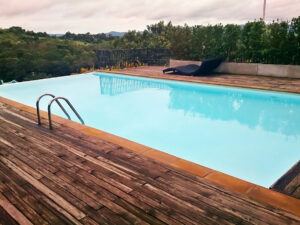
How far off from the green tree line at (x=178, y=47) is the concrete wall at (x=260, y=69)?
1.41ft

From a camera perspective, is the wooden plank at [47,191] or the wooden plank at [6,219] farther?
the wooden plank at [47,191]

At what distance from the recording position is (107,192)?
3.03m

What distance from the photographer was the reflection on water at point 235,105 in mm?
6680

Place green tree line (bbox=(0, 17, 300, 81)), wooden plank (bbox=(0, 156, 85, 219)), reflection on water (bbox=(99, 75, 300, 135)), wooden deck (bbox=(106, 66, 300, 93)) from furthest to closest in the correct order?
green tree line (bbox=(0, 17, 300, 81)) → wooden deck (bbox=(106, 66, 300, 93)) → reflection on water (bbox=(99, 75, 300, 135)) → wooden plank (bbox=(0, 156, 85, 219))

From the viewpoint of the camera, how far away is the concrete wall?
9.57 meters

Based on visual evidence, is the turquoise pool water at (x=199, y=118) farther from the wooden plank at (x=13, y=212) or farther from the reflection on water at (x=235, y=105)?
the wooden plank at (x=13, y=212)

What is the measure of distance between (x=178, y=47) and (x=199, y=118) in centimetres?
676

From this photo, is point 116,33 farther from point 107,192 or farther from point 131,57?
point 107,192

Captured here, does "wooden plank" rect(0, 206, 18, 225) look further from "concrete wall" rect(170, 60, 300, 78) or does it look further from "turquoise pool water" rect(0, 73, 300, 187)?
"concrete wall" rect(170, 60, 300, 78)

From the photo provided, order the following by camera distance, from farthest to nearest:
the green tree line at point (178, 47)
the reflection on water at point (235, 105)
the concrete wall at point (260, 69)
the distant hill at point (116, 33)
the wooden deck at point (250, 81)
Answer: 1. the distant hill at point (116, 33)
2. the green tree line at point (178, 47)
3. the concrete wall at point (260, 69)
4. the wooden deck at point (250, 81)
5. the reflection on water at point (235, 105)

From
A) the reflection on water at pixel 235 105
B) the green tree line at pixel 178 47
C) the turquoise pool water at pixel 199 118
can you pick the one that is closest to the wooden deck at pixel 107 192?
the turquoise pool water at pixel 199 118

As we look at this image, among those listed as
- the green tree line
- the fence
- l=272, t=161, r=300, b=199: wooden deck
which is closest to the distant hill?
the green tree line

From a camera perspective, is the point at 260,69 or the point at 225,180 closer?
the point at 225,180

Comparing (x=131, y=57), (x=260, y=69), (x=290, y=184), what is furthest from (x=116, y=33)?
(x=290, y=184)
